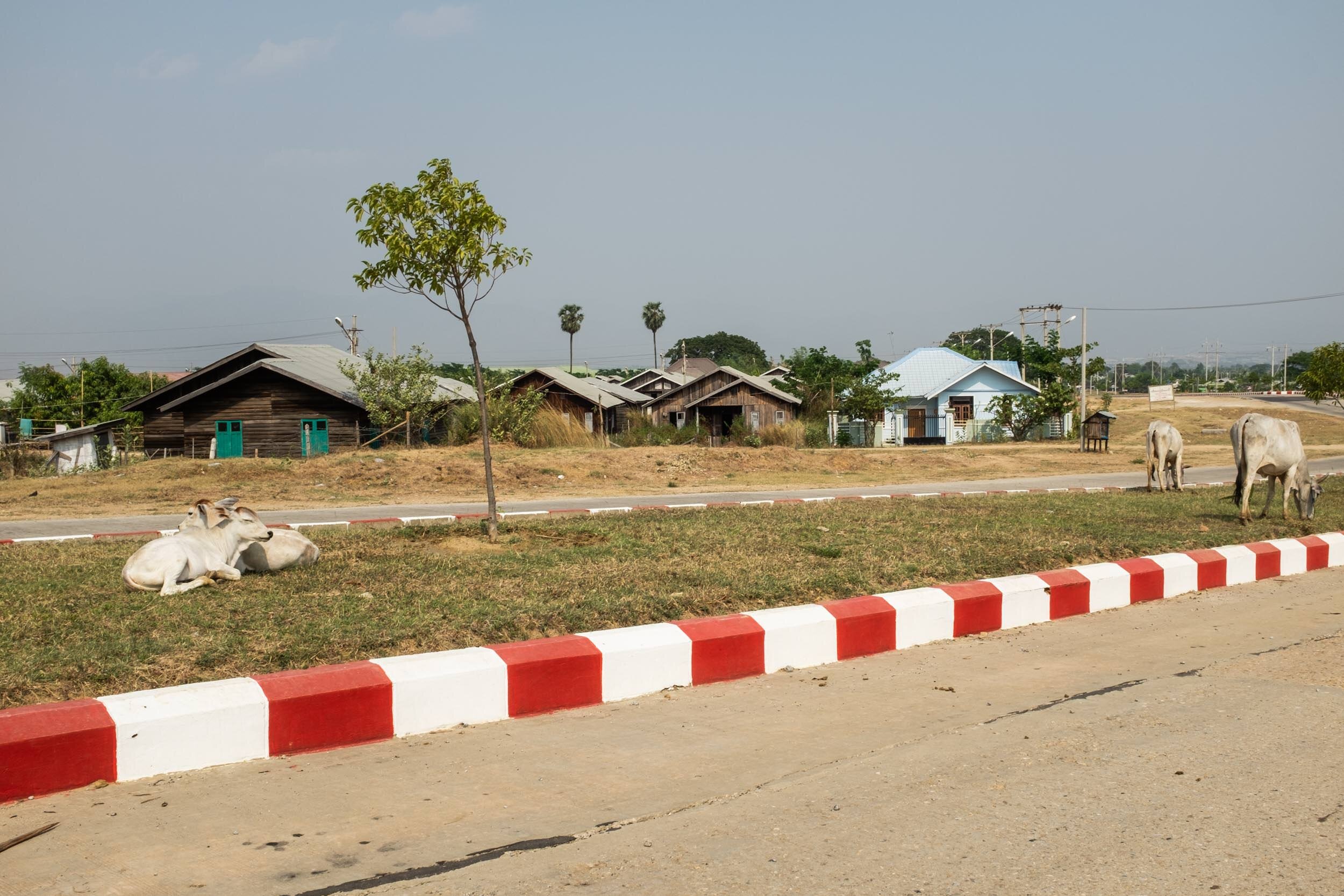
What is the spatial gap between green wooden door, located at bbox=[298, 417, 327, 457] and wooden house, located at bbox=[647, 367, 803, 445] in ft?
69.0

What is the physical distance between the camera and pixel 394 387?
39438mm

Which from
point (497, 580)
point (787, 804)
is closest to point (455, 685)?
point (787, 804)

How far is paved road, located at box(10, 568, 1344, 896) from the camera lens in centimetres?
351

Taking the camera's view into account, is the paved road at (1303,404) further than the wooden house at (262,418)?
Yes

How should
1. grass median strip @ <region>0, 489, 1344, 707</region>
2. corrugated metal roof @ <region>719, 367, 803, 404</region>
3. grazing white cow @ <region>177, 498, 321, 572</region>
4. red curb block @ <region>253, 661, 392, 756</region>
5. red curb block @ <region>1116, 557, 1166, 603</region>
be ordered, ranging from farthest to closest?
corrugated metal roof @ <region>719, 367, 803, 404</region>, red curb block @ <region>1116, 557, 1166, 603</region>, grazing white cow @ <region>177, 498, 321, 572</region>, grass median strip @ <region>0, 489, 1344, 707</region>, red curb block @ <region>253, 661, 392, 756</region>

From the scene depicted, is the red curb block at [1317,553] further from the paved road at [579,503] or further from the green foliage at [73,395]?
the green foliage at [73,395]

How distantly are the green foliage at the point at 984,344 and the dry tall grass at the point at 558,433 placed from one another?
42.6m

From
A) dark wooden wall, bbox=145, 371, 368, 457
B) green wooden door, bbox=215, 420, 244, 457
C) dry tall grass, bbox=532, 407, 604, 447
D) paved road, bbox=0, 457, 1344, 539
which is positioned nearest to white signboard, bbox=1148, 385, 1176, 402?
paved road, bbox=0, 457, 1344, 539

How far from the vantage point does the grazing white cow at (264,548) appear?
843cm

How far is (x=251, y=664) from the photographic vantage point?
5.62 m

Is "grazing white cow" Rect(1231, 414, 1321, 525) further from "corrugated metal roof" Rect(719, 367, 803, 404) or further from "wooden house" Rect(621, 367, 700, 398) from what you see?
"wooden house" Rect(621, 367, 700, 398)

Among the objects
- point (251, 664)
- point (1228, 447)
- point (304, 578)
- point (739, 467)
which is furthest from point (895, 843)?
point (1228, 447)

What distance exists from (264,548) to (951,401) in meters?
53.7

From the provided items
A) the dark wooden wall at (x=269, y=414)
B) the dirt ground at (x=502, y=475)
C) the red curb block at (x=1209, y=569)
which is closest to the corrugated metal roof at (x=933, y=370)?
the dirt ground at (x=502, y=475)
